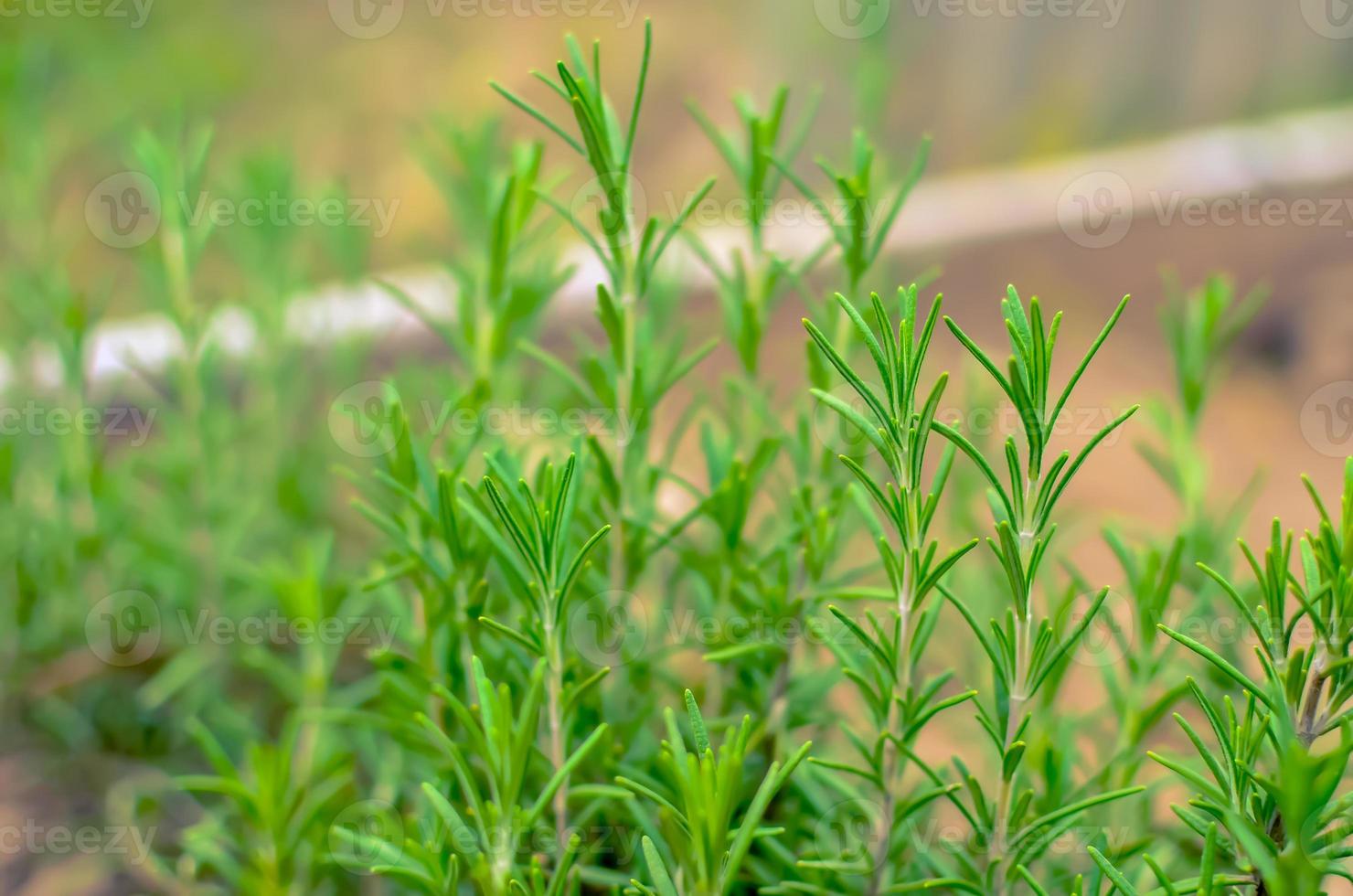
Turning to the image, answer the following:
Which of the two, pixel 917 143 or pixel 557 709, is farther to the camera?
pixel 917 143

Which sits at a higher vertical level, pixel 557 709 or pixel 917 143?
pixel 917 143

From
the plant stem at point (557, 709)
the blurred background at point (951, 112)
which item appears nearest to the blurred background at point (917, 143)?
the blurred background at point (951, 112)

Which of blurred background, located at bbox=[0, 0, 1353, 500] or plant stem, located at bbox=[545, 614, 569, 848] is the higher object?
blurred background, located at bbox=[0, 0, 1353, 500]

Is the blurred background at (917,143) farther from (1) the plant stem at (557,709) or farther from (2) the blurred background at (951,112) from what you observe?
(1) the plant stem at (557,709)

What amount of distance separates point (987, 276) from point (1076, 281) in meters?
0.20

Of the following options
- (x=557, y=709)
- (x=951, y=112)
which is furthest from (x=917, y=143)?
(x=557, y=709)

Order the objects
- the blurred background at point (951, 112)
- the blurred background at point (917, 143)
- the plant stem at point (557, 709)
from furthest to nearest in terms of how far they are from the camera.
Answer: the blurred background at point (951, 112) < the blurred background at point (917, 143) < the plant stem at point (557, 709)

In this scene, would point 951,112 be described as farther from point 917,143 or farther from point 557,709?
point 557,709

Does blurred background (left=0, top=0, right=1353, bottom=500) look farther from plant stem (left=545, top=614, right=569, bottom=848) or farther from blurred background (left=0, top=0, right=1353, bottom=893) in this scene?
plant stem (left=545, top=614, right=569, bottom=848)

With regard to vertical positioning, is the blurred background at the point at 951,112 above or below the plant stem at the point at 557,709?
above

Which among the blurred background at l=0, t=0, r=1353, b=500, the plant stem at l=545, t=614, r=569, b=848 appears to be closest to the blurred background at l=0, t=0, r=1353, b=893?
the blurred background at l=0, t=0, r=1353, b=500

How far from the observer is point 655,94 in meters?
2.51

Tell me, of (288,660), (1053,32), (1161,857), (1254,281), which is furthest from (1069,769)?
(1053,32)

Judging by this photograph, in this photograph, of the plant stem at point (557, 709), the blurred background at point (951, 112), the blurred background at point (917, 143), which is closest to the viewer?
the plant stem at point (557, 709)
